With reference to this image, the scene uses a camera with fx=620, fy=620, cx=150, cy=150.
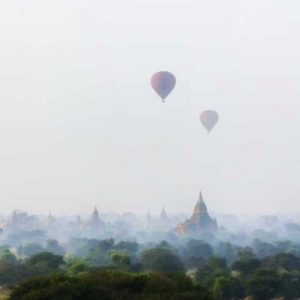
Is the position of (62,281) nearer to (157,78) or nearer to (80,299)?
(80,299)

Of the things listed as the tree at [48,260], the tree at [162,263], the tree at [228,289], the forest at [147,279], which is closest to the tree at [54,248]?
the forest at [147,279]

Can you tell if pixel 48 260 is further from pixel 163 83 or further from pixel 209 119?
pixel 209 119

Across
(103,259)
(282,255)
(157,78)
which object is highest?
(157,78)

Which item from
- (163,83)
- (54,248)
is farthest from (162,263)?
(54,248)

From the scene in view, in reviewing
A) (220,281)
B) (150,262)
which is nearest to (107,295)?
(220,281)

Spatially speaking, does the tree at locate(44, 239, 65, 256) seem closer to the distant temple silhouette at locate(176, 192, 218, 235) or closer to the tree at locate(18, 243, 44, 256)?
the tree at locate(18, 243, 44, 256)

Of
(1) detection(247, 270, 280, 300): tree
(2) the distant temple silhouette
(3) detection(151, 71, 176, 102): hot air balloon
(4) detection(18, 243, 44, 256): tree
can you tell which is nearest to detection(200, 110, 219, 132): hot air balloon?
(3) detection(151, 71, 176, 102): hot air balloon

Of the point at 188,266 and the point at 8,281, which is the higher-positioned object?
the point at 188,266
